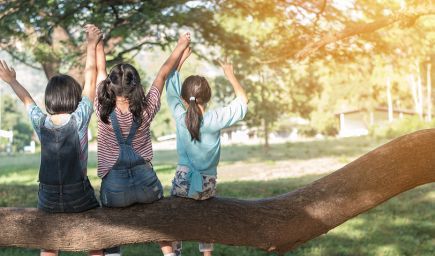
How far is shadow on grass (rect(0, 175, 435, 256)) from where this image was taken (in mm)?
9133

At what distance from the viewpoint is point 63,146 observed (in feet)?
14.5

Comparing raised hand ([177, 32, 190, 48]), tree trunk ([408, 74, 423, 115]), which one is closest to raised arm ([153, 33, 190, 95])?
raised hand ([177, 32, 190, 48])

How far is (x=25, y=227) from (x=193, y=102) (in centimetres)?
127

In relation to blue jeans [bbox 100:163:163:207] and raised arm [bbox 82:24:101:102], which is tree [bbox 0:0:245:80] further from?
blue jeans [bbox 100:163:163:207]

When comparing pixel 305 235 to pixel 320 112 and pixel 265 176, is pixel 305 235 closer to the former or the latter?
pixel 265 176

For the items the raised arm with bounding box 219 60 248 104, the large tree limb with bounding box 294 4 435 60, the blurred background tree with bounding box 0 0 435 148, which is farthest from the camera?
the blurred background tree with bounding box 0 0 435 148

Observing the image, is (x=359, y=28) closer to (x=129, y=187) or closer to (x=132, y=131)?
(x=132, y=131)

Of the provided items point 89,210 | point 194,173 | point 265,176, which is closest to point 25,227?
point 89,210

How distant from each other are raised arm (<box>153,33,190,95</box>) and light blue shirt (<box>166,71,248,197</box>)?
6 centimetres

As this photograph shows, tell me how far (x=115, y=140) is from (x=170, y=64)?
62 cm

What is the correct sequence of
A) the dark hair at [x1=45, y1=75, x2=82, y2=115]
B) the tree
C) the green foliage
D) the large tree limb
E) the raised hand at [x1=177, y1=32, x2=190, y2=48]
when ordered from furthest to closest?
the green foliage, the tree, the large tree limb, the raised hand at [x1=177, y1=32, x2=190, y2=48], the dark hair at [x1=45, y1=75, x2=82, y2=115]

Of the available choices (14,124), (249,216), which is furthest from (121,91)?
(14,124)

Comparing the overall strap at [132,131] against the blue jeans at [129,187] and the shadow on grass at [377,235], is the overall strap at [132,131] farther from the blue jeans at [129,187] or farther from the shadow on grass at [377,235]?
the shadow on grass at [377,235]

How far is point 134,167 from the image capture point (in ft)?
14.7
